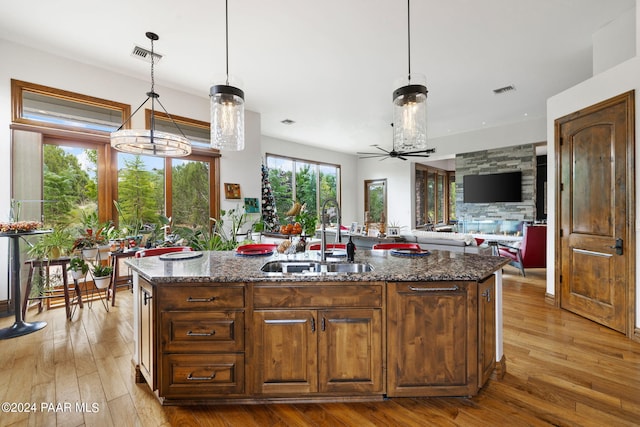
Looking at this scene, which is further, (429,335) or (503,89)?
(503,89)

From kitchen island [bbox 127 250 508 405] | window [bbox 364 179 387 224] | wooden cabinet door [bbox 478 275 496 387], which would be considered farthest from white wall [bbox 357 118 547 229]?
kitchen island [bbox 127 250 508 405]

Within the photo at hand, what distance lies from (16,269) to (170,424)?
2.60m

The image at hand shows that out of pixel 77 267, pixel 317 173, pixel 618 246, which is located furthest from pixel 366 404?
pixel 317 173

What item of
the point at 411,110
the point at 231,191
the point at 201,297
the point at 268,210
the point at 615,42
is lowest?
the point at 201,297

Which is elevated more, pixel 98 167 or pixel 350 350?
pixel 98 167

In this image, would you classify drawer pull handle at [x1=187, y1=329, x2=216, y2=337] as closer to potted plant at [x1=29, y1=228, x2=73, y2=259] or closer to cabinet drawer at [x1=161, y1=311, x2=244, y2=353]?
cabinet drawer at [x1=161, y1=311, x2=244, y2=353]

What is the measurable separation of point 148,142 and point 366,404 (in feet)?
9.09

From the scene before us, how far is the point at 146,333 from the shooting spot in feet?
6.47

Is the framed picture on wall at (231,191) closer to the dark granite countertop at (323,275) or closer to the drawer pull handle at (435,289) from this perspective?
the dark granite countertop at (323,275)

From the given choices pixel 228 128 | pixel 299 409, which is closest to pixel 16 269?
pixel 228 128

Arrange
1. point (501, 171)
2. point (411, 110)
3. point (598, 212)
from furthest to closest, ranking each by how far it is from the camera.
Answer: point (501, 171) → point (598, 212) → point (411, 110)

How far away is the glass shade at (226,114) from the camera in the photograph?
82.2 inches

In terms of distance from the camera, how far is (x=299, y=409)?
6.11 ft

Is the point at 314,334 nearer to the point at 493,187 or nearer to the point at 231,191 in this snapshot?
the point at 231,191
